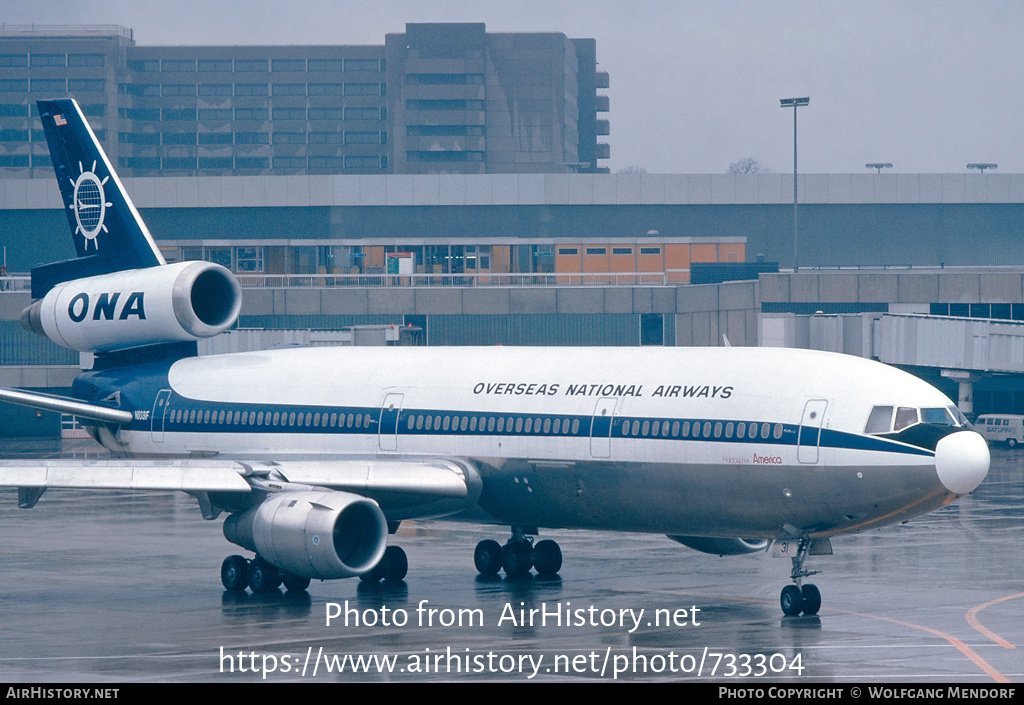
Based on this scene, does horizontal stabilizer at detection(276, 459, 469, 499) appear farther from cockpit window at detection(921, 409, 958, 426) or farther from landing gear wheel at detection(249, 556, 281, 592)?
cockpit window at detection(921, 409, 958, 426)

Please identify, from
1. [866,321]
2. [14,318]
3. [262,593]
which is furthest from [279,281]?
[262,593]

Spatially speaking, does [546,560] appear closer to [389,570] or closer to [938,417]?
[389,570]

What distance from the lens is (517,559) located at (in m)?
34.8

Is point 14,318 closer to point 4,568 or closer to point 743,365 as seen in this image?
point 4,568

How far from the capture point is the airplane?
28453 millimetres

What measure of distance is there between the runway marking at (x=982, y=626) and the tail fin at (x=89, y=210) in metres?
21.7

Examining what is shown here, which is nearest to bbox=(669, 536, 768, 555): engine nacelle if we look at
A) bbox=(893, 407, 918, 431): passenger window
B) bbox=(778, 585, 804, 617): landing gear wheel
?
bbox=(778, 585, 804, 617): landing gear wheel

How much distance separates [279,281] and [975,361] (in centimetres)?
5156

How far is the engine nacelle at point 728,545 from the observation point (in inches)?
1316

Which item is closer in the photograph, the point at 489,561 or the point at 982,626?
the point at 982,626

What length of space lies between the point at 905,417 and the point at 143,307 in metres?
19.3

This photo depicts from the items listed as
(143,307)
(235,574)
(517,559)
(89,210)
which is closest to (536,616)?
(517,559)

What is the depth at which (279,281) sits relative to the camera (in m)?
105

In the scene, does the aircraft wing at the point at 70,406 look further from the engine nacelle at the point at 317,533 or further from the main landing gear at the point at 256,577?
the engine nacelle at the point at 317,533
